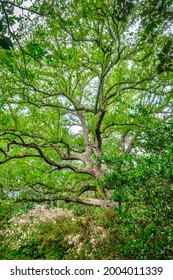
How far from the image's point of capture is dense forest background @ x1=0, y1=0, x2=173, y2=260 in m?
3.37

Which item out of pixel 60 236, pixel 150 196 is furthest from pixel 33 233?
pixel 150 196

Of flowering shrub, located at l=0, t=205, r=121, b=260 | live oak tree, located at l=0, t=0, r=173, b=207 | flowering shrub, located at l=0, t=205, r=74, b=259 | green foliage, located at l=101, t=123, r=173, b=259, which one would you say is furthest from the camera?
flowering shrub, located at l=0, t=205, r=74, b=259

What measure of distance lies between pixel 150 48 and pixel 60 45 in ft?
9.79

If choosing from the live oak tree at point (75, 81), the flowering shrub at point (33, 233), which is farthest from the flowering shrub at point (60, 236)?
the live oak tree at point (75, 81)

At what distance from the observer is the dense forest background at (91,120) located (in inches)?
132

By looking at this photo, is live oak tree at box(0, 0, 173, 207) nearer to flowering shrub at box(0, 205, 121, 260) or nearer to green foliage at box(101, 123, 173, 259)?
flowering shrub at box(0, 205, 121, 260)

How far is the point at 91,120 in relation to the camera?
11.6 metres

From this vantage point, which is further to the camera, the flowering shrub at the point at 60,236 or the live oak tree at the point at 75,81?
the live oak tree at the point at 75,81

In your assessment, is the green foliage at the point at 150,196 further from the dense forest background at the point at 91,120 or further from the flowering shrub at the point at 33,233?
the flowering shrub at the point at 33,233

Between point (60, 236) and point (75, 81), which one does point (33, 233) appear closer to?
point (60, 236)

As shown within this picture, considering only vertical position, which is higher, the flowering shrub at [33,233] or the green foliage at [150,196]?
the green foliage at [150,196]

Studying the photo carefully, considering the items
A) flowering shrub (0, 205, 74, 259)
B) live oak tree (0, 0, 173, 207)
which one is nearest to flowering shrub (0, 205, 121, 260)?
flowering shrub (0, 205, 74, 259)

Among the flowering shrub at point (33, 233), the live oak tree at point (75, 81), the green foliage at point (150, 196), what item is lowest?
the flowering shrub at point (33, 233)

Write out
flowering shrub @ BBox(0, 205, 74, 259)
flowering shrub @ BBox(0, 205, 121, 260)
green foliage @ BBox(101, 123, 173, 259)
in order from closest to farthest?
green foliage @ BBox(101, 123, 173, 259), flowering shrub @ BBox(0, 205, 121, 260), flowering shrub @ BBox(0, 205, 74, 259)
